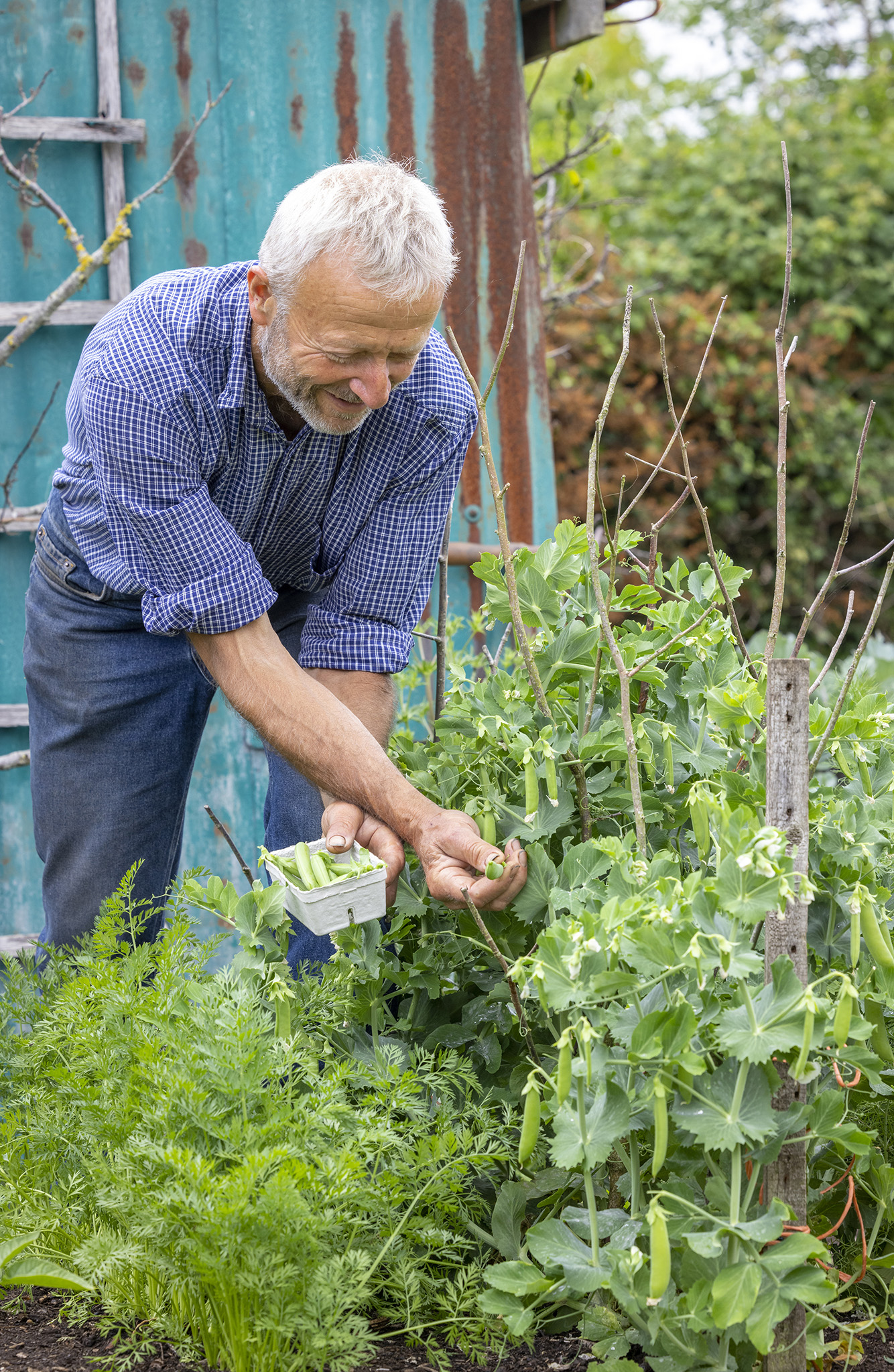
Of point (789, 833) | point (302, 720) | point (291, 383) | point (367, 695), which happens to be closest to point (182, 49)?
point (291, 383)

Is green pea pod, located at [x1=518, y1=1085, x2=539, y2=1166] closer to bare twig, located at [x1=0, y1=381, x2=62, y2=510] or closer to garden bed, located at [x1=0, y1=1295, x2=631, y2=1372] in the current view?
garden bed, located at [x1=0, y1=1295, x2=631, y2=1372]

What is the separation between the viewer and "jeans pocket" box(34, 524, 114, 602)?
2.65 meters

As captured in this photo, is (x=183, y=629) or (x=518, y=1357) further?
(x=183, y=629)

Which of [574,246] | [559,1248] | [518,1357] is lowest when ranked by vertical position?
[518,1357]

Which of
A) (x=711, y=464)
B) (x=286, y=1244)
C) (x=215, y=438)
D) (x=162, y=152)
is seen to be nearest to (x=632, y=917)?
(x=286, y=1244)

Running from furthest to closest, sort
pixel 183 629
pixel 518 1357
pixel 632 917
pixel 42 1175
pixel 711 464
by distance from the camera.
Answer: pixel 711 464
pixel 183 629
pixel 42 1175
pixel 518 1357
pixel 632 917

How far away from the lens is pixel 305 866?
1924 mm

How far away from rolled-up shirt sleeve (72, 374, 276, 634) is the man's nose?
1.16 feet

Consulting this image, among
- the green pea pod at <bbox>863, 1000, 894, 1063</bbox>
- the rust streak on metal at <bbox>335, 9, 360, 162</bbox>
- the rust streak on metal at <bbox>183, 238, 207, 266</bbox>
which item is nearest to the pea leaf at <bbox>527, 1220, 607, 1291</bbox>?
the green pea pod at <bbox>863, 1000, 894, 1063</bbox>

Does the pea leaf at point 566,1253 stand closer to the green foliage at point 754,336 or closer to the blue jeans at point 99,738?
the blue jeans at point 99,738

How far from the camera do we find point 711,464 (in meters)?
7.28

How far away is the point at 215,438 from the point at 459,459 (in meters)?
0.54

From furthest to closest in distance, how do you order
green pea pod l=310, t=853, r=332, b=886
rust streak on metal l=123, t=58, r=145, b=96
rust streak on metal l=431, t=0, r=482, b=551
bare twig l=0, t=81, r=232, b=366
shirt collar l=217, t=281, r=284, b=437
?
rust streak on metal l=431, t=0, r=482, b=551, rust streak on metal l=123, t=58, r=145, b=96, bare twig l=0, t=81, r=232, b=366, shirt collar l=217, t=281, r=284, b=437, green pea pod l=310, t=853, r=332, b=886

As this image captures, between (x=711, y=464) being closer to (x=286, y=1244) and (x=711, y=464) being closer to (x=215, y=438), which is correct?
(x=215, y=438)
